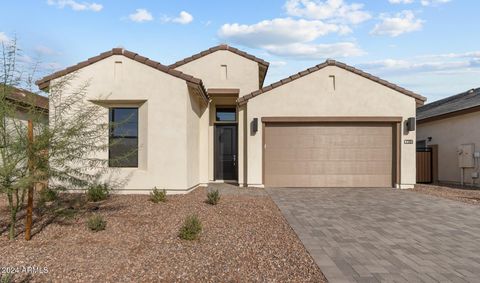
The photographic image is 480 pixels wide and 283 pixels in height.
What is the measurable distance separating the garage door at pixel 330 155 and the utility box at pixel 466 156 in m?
3.69

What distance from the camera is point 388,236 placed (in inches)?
250

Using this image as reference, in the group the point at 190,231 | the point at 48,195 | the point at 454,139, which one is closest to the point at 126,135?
the point at 48,195

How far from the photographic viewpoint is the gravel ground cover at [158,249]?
14.6ft

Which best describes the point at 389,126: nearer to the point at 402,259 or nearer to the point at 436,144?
the point at 436,144

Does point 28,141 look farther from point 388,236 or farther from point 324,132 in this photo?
point 324,132

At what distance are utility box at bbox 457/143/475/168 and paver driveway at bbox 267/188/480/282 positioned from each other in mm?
4779

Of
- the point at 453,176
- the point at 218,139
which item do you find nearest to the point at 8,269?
the point at 218,139

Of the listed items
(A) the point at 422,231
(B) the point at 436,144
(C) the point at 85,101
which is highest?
(C) the point at 85,101

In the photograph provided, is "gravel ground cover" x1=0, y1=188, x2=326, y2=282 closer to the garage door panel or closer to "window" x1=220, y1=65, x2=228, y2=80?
the garage door panel

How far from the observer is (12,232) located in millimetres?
5855

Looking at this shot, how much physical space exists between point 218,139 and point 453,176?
10.3 m

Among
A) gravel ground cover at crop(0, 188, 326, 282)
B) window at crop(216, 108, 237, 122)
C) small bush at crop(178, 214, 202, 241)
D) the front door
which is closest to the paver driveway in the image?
gravel ground cover at crop(0, 188, 326, 282)

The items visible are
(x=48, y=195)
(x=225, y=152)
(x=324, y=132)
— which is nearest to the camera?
(x=48, y=195)

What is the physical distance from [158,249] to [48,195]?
3.52 metres
